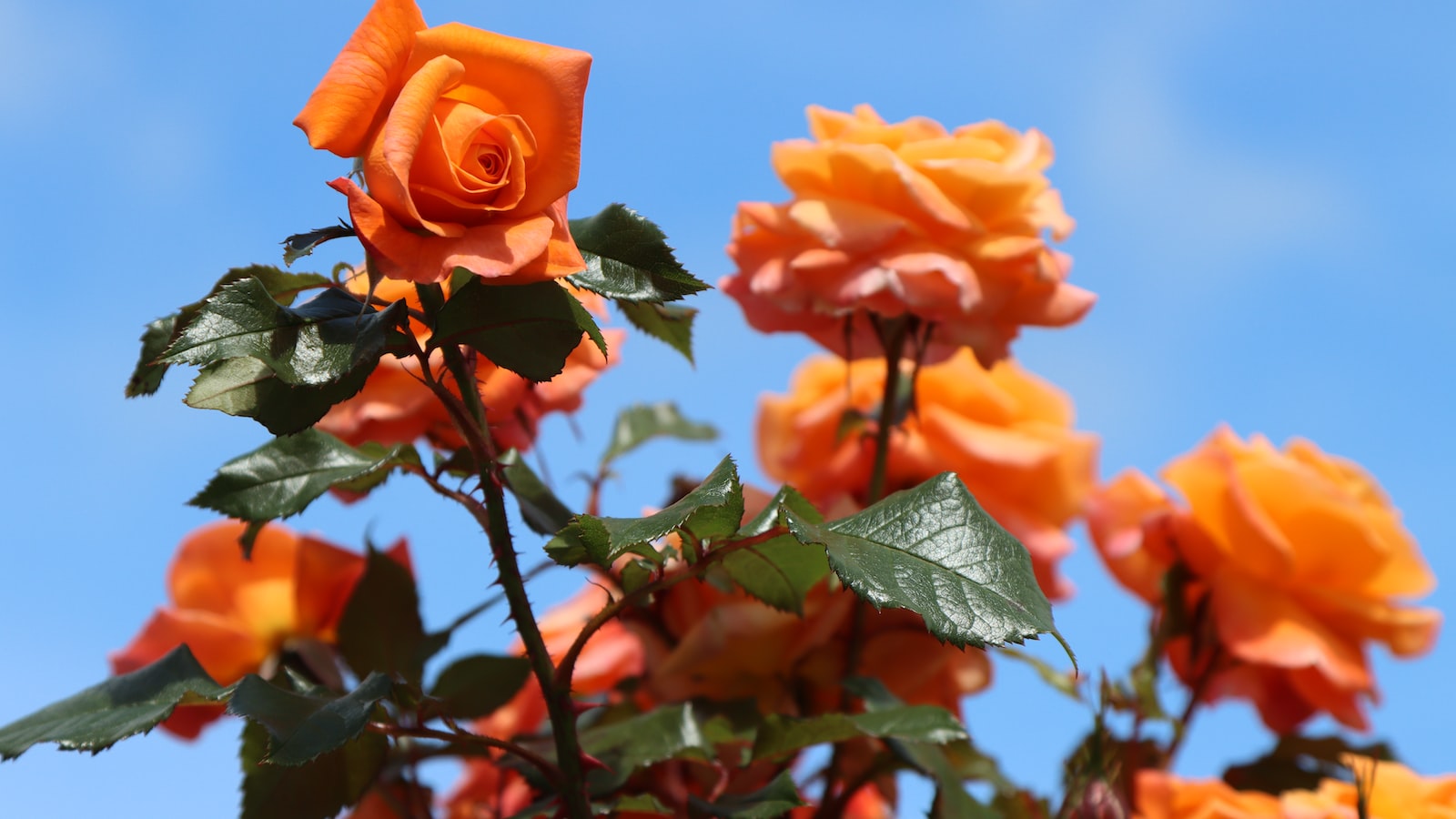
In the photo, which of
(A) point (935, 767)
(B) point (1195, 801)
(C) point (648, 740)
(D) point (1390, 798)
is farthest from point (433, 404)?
(D) point (1390, 798)

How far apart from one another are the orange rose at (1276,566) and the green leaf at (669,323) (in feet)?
1.95

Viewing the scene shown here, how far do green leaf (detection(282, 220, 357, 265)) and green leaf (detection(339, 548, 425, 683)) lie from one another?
45 cm

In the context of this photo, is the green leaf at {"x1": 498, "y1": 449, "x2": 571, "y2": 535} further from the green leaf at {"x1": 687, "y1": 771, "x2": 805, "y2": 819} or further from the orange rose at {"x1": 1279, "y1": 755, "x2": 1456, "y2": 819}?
the orange rose at {"x1": 1279, "y1": 755, "x2": 1456, "y2": 819}

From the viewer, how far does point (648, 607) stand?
40.7 inches

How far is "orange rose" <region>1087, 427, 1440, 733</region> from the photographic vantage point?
3.80ft

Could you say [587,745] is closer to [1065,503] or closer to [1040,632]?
[1040,632]

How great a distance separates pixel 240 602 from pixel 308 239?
0.66 meters

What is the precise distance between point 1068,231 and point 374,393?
547 millimetres

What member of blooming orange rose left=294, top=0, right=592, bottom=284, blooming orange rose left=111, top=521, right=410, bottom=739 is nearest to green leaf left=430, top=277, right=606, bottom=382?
blooming orange rose left=294, top=0, right=592, bottom=284

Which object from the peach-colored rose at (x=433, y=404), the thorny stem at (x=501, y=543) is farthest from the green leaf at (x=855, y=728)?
the peach-colored rose at (x=433, y=404)

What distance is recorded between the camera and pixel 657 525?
0.52m

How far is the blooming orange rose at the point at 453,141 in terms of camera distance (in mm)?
533

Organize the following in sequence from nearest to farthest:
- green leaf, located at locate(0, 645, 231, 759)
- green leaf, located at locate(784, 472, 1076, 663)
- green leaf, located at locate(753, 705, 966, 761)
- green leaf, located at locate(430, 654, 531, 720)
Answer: green leaf, located at locate(784, 472, 1076, 663), green leaf, located at locate(0, 645, 231, 759), green leaf, located at locate(753, 705, 966, 761), green leaf, located at locate(430, 654, 531, 720)

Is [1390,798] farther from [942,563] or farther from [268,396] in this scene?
[268,396]
